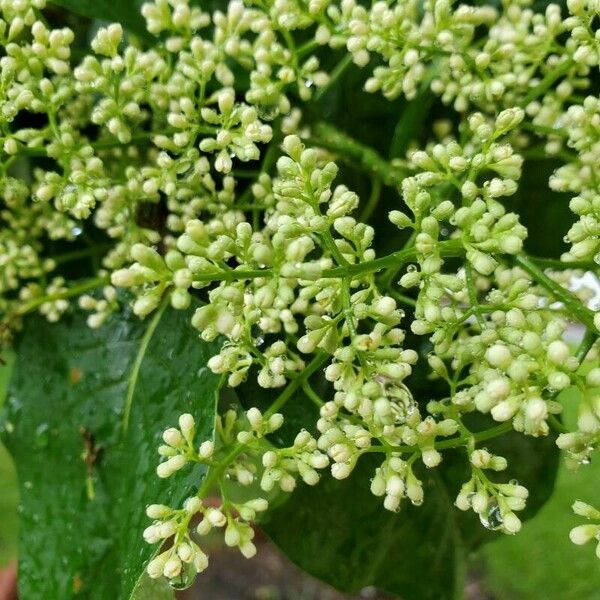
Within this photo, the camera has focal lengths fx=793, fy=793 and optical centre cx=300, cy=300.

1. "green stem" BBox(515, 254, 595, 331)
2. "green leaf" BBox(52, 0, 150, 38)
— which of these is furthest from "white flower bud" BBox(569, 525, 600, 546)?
"green leaf" BBox(52, 0, 150, 38)

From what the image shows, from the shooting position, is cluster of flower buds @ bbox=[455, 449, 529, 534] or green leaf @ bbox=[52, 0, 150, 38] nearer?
cluster of flower buds @ bbox=[455, 449, 529, 534]

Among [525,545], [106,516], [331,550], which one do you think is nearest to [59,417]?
[106,516]

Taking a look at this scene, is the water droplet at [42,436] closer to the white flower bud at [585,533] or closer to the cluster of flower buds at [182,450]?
the cluster of flower buds at [182,450]

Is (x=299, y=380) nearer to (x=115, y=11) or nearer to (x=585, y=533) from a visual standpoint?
(x=585, y=533)

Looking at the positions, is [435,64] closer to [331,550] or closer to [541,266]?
[541,266]

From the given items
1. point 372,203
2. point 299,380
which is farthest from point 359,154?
point 299,380

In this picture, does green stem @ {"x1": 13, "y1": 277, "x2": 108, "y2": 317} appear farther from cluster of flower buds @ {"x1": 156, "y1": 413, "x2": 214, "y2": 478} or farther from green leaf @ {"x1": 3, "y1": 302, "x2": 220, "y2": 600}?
cluster of flower buds @ {"x1": 156, "y1": 413, "x2": 214, "y2": 478}

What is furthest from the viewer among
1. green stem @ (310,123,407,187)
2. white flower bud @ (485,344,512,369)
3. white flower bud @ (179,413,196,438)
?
green stem @ (310,123,407,187)
